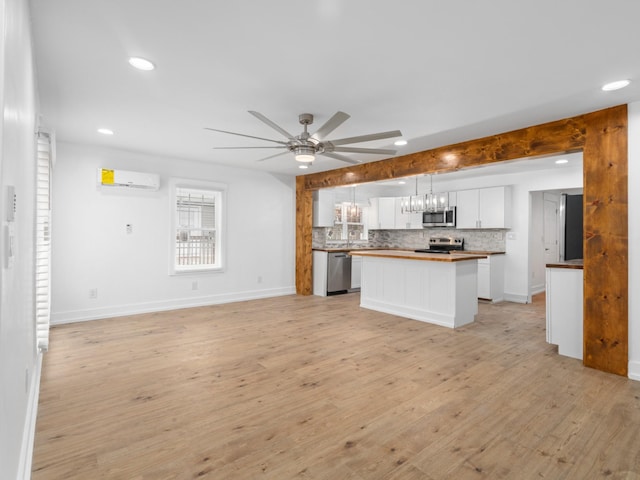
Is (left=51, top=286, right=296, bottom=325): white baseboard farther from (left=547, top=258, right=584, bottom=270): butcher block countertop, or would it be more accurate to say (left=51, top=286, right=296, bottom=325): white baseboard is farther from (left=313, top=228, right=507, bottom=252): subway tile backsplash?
(left=547, top=258, right=584, bottom=270): butcher block countertop

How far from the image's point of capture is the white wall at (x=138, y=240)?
4.65 metres

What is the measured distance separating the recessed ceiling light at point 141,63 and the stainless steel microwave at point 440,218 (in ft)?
19.7

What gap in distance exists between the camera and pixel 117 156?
16.5ft

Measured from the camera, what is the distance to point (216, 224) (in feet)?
20.1

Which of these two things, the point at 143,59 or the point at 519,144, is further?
the point at 519,144

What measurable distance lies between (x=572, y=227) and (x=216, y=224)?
5.12 meters

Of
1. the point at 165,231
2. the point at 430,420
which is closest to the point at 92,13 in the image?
the point at 430,420

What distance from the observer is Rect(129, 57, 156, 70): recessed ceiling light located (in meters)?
2.45

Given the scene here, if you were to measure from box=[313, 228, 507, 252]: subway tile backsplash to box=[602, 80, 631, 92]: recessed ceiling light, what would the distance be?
4261mm

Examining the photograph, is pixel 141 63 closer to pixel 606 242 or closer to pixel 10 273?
pixel 10 273

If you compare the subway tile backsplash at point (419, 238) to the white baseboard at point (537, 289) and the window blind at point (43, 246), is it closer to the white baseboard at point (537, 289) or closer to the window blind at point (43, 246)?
the white baseboard at point (537, 289)

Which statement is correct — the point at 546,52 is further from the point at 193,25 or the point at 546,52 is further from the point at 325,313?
the point at 325,313

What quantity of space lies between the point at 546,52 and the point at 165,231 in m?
5.16

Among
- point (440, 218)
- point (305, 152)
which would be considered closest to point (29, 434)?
point (305, 152)
